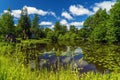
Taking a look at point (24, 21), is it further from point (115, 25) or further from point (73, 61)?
point (73, 61)

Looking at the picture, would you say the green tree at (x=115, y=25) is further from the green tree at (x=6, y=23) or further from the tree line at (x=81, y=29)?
the green tree at (x=6, y=23)

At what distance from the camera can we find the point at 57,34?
119 metres

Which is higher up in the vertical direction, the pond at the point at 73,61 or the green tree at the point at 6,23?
the green tree at the point at 6,23

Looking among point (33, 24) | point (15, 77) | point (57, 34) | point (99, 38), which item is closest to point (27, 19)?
point (33, 24)

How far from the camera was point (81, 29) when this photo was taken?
10700 cm

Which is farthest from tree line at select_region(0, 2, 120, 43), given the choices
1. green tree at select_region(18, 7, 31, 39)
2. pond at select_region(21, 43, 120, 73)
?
pond at select_region(21, 43, 120, 73)

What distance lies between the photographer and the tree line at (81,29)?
5312 centimetres

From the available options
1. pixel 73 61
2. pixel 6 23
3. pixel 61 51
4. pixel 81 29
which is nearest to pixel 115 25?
pixel 61 51

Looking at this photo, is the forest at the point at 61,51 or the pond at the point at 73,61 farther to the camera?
the pond at the point at 73,61

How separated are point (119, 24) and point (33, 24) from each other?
6981 cm

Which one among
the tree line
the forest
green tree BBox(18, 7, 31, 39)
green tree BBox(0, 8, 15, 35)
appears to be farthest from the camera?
green tree BBox(18, 7, 31, 39)

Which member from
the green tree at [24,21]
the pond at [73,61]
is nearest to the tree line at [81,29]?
the green tree at [24,21]

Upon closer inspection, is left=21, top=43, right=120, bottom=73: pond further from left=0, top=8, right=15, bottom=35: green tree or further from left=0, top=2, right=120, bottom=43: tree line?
left=0, top=8, right=15, bottom=35: green tree

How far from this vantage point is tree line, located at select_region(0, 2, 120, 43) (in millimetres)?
53122
